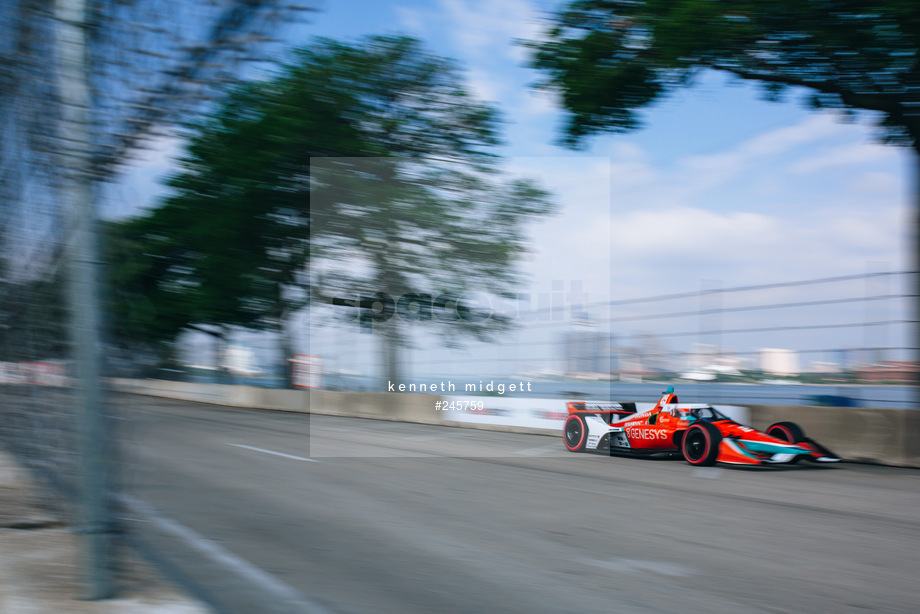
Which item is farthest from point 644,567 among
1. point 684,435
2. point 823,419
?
point 823,419

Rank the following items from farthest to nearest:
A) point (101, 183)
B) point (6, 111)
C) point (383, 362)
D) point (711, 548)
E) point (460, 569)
Answer: 1. point (383, 362)
2. point (711, 548)
3. point (460, 569)
4. point (6, 111)
5. point (101, 183)

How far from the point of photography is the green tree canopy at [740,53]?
10.3 meters

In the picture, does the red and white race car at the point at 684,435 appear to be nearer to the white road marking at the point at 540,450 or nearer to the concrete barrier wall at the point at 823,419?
the white road marking at the point at 540,450

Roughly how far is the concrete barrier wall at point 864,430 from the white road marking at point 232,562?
9050mm

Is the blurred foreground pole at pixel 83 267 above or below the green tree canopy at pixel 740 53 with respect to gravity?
below

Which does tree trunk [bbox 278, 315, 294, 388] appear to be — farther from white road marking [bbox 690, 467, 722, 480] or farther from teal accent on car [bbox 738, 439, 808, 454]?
teal accent on car [bbox 738, 439, 808, 454]

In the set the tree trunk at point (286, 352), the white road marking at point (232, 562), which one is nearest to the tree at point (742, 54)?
the white road marking at point (232, 562)

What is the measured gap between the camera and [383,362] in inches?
885

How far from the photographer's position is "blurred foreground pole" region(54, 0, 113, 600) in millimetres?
2908

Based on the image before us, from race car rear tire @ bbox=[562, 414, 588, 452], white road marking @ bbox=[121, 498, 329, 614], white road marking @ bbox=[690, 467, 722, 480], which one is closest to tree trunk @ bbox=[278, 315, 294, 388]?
race car rear tire @ bbox=[562, 414, 588, 452]

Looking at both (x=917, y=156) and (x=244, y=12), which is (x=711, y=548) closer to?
(x=244, y=12)

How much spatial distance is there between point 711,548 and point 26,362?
414cm

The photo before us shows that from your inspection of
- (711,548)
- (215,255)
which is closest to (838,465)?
(711,548)

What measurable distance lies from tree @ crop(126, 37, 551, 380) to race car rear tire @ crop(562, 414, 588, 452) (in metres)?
14.4
